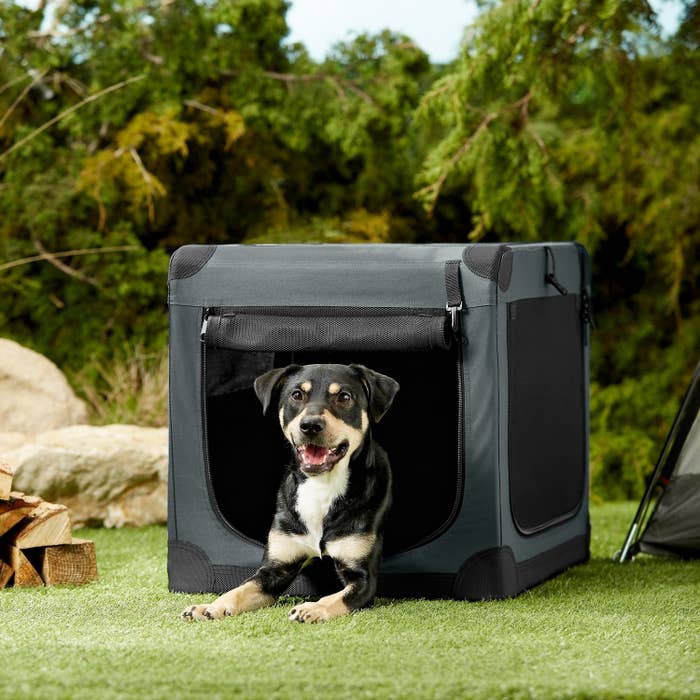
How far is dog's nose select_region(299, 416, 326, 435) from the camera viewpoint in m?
3.57

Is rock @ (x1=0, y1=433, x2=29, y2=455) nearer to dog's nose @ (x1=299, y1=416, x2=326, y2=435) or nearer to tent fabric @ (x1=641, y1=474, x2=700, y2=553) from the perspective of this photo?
dog's nose @ (x1=299, y1=416, x2=326, y2=435)

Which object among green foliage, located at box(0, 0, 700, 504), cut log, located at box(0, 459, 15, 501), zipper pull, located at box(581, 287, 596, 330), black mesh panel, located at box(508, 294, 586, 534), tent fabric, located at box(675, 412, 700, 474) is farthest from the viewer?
green foliage, located at box(0, 0, 700, 504)

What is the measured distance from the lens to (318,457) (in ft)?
12.1

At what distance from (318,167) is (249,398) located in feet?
17.1

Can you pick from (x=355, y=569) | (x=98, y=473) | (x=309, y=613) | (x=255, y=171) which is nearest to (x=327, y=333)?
(x=355, y=569)

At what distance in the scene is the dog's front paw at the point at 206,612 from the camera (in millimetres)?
3547

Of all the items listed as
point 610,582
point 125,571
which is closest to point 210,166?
point 125,571

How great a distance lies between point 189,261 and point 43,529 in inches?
43.3

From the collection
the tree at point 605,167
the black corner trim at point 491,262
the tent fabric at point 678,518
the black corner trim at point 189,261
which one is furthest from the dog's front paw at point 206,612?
the tree at point 605,167

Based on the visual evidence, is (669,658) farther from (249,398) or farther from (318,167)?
(318,167)

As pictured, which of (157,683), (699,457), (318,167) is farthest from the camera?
(318,167)

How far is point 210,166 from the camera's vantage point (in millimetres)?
8781

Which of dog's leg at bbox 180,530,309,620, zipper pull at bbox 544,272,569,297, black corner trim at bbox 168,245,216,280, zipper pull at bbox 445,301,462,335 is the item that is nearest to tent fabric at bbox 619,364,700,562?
zipper pull at bbox 544,272,569,297

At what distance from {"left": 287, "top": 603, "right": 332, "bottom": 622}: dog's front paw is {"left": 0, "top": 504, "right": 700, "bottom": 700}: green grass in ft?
0.15
